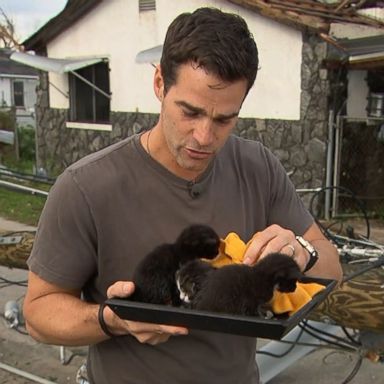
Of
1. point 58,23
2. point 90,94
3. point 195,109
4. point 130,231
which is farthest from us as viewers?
point 90,94

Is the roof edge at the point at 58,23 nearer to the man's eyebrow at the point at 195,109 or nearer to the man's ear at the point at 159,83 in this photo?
the man's ear at the point at 159,83

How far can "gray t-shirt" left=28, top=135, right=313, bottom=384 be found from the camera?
1.73 meters

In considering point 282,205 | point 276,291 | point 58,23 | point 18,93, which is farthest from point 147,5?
point 18,93

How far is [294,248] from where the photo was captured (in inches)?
65.3

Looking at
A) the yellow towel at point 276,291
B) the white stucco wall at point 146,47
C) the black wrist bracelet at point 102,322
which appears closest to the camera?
the yellow towel at point 276,291

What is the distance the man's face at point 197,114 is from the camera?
5.42 ft

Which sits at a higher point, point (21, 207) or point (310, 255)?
point (310, 255)

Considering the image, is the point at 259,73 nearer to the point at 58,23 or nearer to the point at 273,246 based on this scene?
the point at 58,23

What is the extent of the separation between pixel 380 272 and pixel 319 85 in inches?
261

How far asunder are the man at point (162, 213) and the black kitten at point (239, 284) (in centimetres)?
15

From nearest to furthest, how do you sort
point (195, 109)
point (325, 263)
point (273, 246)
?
point (273, 246) < point (195, 109) < point (325, 263)

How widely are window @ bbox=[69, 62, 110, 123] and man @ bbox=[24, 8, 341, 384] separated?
36.4 ft

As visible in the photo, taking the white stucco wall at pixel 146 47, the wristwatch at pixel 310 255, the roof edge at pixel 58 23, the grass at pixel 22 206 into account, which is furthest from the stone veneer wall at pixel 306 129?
the wristwatch at pixel 310 255

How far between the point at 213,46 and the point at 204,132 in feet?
0.76
